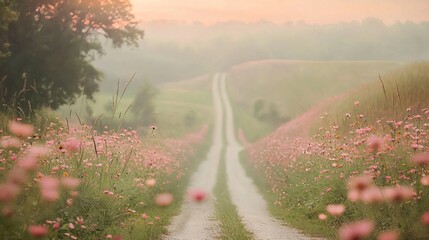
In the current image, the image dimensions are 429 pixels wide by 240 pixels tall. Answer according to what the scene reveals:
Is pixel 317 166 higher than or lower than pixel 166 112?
higher

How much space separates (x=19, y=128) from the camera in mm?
6785

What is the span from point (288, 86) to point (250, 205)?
5761 cm

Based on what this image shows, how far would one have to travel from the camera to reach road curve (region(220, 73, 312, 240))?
1038 cm

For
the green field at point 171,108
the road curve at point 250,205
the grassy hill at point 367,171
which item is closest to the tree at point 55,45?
the green field at point 171,108

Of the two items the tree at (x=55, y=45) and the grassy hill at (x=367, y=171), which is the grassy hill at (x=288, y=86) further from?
the grassy hill at (x=367, y=171)

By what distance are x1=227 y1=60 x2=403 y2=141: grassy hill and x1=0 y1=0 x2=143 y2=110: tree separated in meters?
23.9

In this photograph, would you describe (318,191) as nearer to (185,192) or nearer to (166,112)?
(185,192)

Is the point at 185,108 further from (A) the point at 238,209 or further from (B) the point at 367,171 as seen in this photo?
(B) the point at 367,171

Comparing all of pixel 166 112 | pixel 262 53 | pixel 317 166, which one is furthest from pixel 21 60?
pixel 262 53

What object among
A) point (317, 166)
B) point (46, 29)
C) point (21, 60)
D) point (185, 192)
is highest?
point (46, 29)

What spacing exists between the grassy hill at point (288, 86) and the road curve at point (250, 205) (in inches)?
446

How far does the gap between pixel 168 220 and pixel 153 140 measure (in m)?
13.4

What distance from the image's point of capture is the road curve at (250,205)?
10.4m

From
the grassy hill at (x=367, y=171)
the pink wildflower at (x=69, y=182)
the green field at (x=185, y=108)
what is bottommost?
the green field at (x=185, y=108)
